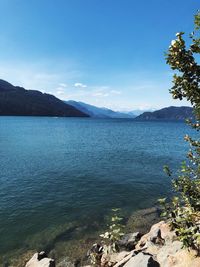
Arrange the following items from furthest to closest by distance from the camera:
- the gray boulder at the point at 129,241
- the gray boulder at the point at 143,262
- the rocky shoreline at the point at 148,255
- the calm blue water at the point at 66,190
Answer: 1. the calm blue water at the point at 66,190
2. the gray boulder at the point at 129,241
3. the gray boulder at the point at 143,262
4. the rocky shoreline at the point at 148,255

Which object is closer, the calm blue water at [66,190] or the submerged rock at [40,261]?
the submerged rock at [40,261]

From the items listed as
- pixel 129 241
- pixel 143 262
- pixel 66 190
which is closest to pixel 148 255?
pixel 143 262

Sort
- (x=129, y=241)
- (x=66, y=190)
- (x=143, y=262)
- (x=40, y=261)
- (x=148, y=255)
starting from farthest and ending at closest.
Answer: (x=66, y=190)
(x=129, y=241)
(x=40, y=261)
(x=148, y=255)
(x=143, y=262)

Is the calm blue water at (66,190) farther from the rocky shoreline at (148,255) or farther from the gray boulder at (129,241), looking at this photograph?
the gray boulder at (129,241)

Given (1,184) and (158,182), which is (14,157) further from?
(158,182)

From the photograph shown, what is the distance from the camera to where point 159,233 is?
65.1ft

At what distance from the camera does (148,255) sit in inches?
534

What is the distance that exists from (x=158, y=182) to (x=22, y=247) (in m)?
25.8

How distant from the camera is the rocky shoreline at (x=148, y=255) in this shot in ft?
38.0

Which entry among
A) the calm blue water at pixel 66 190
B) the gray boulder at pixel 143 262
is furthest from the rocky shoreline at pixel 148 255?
the calm blue water at pixel 66 190

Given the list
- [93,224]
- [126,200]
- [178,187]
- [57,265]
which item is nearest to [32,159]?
[126,200]

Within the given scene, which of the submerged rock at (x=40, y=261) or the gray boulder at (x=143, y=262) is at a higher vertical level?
the gray boulder at (x=143, y=262)

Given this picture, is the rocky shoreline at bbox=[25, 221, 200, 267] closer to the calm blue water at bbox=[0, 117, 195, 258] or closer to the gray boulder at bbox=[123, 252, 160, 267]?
the gray boulder at bbox=[123, 252, 160, 267]

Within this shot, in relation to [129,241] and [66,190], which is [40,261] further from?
[66,190]
